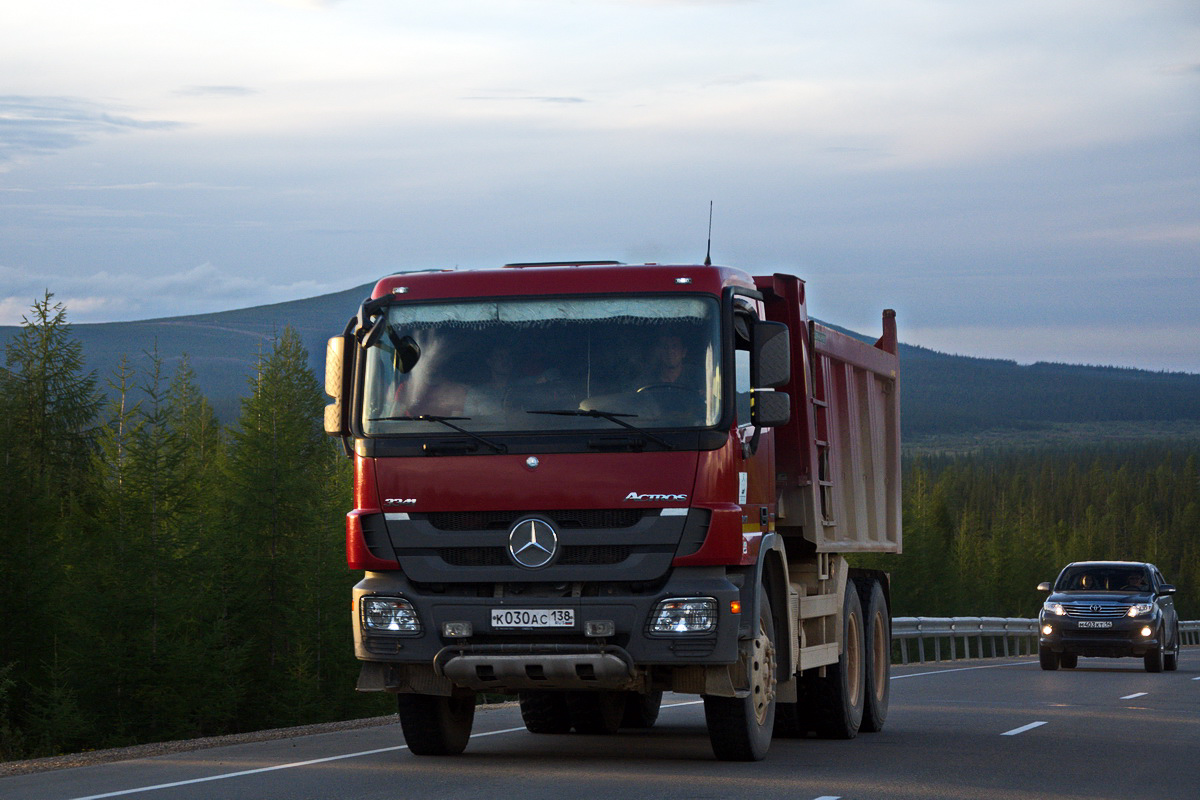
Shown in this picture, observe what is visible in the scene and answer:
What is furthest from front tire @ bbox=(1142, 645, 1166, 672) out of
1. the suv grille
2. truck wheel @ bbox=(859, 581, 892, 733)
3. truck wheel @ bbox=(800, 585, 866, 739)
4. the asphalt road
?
truck wheel @ bbox=(800, 585, 866, 739)

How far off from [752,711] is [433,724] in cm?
227

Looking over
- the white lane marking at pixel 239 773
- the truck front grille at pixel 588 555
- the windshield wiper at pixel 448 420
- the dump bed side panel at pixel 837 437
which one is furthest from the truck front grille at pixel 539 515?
the dump bed side panel at pixel 837 437

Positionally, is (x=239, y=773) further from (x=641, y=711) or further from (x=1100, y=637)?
(x=1100, y=637)

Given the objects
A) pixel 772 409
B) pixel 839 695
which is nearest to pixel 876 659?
pixel 839 695

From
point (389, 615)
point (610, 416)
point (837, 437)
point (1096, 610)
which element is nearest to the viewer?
point (610, 416)

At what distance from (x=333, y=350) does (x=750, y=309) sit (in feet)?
8.85

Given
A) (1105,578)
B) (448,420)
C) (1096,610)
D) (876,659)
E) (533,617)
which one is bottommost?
(876,659)

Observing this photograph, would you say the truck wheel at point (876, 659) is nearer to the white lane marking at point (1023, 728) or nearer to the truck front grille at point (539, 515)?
the white lane marking at point (1023, 728)

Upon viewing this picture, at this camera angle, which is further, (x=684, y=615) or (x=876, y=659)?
(x=876, y=659)

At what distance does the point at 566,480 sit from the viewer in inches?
408

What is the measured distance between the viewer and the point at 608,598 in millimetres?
10367

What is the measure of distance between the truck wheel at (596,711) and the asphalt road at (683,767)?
0.16 m

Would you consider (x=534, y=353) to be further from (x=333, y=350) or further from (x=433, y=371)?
(x=333, y=350)

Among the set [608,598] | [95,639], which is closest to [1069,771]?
[608,598]
